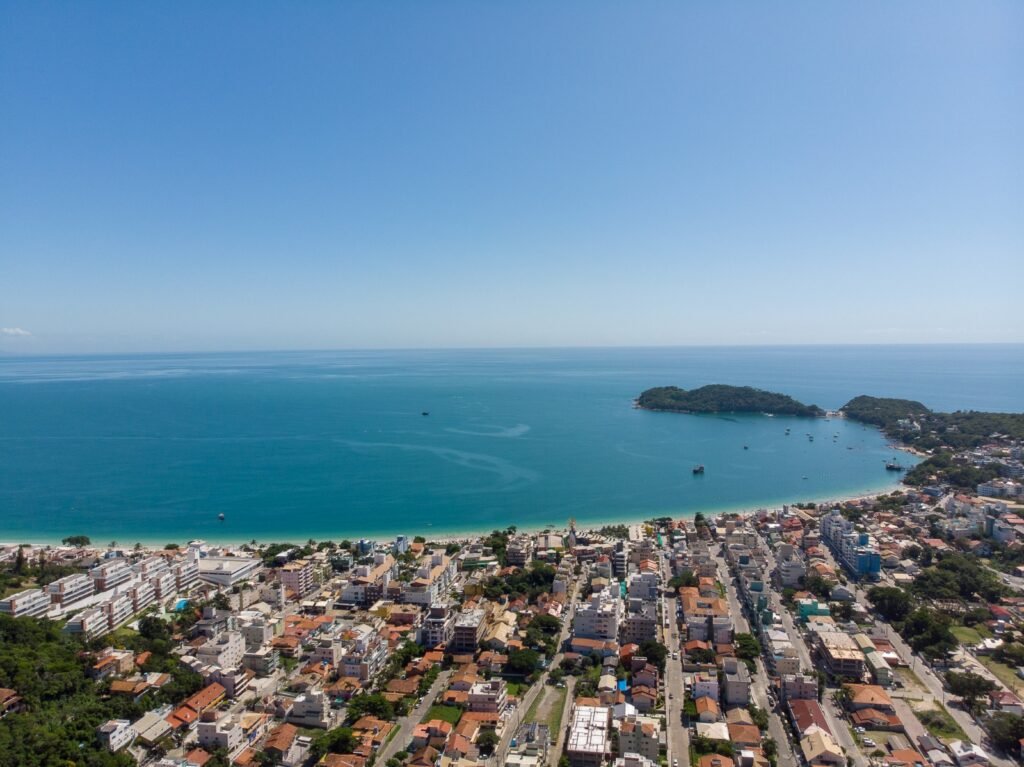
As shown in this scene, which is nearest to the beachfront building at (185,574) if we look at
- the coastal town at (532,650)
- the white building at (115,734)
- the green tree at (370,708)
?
the coastal town at (532,650)

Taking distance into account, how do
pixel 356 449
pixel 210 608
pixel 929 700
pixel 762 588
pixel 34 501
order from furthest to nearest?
pixel 356 449, pixel 34 501, pixel 762 588, pixel 210 608, pixel 929 700

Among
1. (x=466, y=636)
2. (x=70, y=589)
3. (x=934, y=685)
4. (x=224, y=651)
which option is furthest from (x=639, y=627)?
(x=70, y=589)

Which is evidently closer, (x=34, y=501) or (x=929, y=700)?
(x=929, y=700)

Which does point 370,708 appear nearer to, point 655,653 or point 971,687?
point 655,653

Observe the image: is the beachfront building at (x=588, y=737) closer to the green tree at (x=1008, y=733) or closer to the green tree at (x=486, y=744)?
the green tree at (x=486, y=744)

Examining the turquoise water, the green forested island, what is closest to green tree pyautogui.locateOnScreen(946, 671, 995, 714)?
the turquoise water

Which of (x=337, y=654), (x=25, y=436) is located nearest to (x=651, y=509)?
(x=337, y=654)

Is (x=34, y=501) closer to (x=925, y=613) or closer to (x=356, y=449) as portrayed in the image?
(x=356, y=449)

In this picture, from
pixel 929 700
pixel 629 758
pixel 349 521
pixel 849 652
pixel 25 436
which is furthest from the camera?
pixel 25 436
